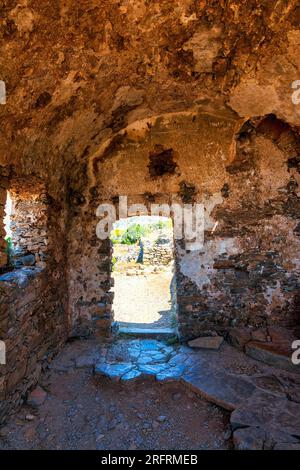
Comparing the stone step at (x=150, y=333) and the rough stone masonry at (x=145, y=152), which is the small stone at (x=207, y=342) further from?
the stone step at (x=150, y=333)

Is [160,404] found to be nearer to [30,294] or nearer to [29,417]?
[29,417]

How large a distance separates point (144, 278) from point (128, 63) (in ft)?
26.3

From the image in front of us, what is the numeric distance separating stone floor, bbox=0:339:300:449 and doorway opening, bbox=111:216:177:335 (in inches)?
45.5

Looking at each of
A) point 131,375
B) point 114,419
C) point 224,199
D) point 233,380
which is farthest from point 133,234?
point 114,419

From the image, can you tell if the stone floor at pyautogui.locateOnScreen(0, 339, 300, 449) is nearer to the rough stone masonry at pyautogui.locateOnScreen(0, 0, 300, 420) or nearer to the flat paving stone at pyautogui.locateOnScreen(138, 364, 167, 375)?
the flat paving stone at pyautogui.locateOnScreen(138, 364, 167, 375)

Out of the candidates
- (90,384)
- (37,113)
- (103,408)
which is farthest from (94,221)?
(103,408)

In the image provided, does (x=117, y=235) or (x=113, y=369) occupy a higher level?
(x=117, y=235)

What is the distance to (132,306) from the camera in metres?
7.23

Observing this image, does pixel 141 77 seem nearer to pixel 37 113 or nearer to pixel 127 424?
pixel 37 113

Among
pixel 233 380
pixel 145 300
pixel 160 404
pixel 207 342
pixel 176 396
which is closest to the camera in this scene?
pixel 160 404

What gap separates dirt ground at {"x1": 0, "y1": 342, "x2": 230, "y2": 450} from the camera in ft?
8.55

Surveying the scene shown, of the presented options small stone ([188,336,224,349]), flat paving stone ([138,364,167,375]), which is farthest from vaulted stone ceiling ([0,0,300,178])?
small stone ([188,336,224,349])

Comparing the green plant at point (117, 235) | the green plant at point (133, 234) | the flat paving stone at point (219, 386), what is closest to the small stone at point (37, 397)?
the flat paving stone at point (219, 386)

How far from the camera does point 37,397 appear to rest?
3176 millimetres
